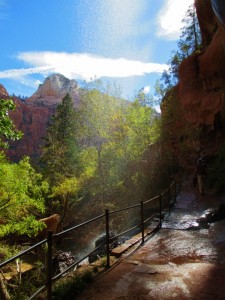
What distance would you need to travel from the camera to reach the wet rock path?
176 inches

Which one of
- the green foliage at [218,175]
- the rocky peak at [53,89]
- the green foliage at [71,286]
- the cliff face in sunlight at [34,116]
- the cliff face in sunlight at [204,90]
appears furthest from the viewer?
the rocky peak at [53,89]

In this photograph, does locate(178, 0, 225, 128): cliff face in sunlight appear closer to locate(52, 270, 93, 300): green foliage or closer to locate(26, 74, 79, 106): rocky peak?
locate(52, 270, 93, 300): green foliage

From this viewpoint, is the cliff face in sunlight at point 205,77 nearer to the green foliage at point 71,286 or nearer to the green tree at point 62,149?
the green tree at point 62,149

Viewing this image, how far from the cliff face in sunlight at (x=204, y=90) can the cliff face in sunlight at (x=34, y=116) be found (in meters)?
52.3

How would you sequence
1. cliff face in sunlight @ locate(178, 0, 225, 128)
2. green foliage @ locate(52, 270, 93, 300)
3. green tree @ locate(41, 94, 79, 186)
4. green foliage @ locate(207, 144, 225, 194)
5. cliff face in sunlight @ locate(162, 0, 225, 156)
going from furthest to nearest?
green tree @ locate(41, 94, 79, 186)
cliff face in sunlight @ locate(162, 0, 225, 156)
cliff face in sunlight @ locate(178, 0, 225, 128)
green foliage @ locate(207, 144, 225, 194)
green foliage @ locate(52, 270, 93, 300)

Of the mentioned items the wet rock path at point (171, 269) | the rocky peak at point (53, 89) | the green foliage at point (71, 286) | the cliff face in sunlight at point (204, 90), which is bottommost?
the wet rock path at point (171, 269)

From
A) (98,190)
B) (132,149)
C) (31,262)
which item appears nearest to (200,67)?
(132,149)

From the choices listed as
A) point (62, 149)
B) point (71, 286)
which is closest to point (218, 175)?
point (71, 286)

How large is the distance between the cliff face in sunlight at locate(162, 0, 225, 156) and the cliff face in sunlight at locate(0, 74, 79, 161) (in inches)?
2060

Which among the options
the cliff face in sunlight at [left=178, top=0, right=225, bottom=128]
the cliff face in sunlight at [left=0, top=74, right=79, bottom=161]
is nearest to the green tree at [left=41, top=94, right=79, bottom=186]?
the cliff face in sunlight at [left=178, top=0, right=225, bottom=128]

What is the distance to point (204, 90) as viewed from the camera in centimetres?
2611

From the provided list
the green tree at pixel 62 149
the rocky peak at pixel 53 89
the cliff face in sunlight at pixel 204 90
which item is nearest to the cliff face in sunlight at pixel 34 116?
the rocky peak at pixel 53 89

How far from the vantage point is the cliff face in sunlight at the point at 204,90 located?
22.8 m

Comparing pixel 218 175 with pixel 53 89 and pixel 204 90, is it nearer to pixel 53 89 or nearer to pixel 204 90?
pixel 204 90
